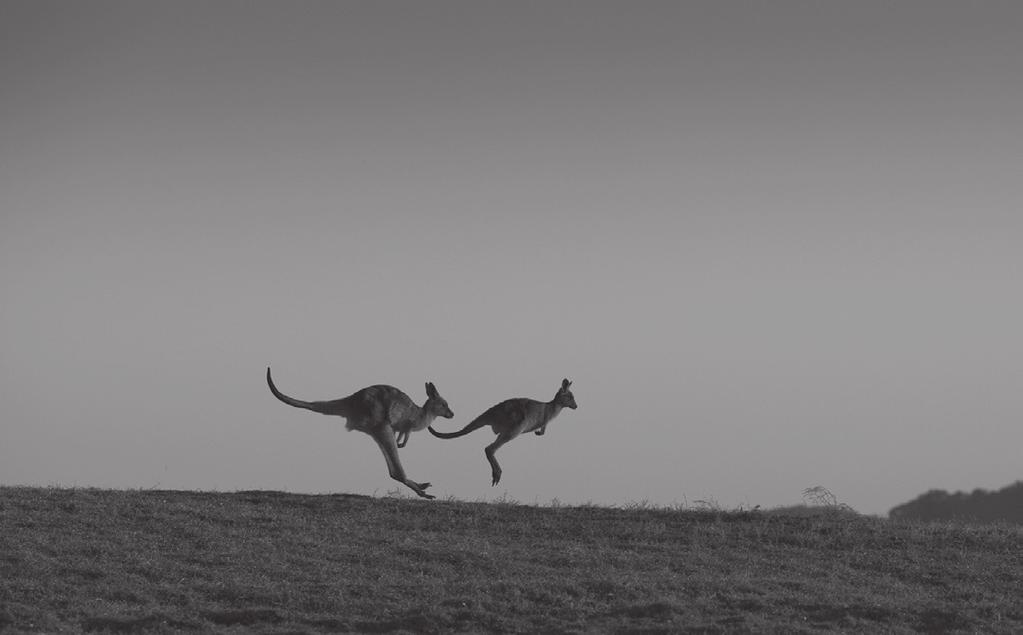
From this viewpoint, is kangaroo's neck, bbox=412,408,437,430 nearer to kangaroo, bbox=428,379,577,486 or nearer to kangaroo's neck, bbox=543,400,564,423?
kangaroo, bbox=428,379,577,486

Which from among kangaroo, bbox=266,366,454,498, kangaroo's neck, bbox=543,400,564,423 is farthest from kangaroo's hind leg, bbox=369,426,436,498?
kangaroo's neck, bbox=543,400,564,423

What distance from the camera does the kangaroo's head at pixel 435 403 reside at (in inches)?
832

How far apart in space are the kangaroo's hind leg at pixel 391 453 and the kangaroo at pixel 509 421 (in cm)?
146

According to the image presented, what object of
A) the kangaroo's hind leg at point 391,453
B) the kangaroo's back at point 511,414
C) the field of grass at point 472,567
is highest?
the kangaroo's back at point 511,414

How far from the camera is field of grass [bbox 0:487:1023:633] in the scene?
1276 cm

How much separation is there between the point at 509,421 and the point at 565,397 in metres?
1.46

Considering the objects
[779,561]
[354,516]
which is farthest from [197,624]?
[779,561]

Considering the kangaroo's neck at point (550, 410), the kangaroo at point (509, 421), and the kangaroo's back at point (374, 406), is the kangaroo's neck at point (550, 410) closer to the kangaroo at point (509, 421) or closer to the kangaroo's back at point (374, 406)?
the kangaroo at point (509, 421)

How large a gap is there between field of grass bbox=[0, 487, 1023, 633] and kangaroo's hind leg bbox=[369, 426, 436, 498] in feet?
3.98

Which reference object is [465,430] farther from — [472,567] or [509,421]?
[472,567]

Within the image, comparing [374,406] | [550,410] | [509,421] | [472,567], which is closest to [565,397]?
[550,410]

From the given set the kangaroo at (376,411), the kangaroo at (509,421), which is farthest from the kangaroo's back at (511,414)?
the kangaroo at (376,411)

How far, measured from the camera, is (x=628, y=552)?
15594 millimetres

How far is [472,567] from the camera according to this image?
1447cm
